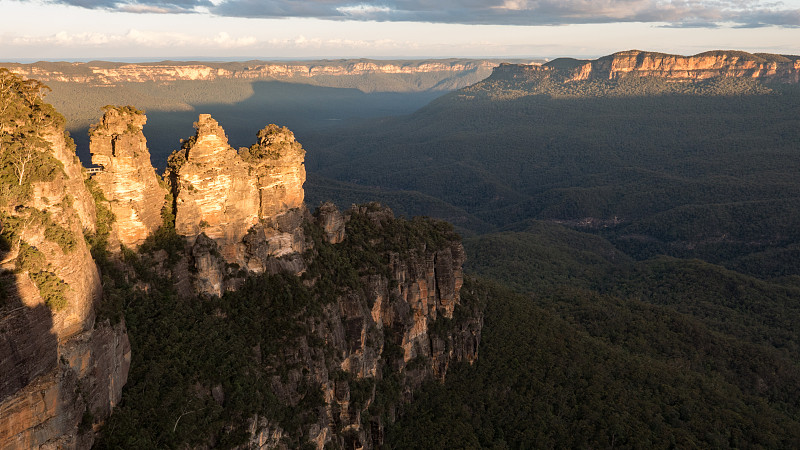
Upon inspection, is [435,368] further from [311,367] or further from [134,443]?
[134,443]

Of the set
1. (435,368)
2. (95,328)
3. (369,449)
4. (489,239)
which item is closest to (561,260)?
(489,239)

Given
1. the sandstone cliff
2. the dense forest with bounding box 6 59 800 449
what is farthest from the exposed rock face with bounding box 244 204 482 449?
the dense forest with bounding box 6 59 800 449

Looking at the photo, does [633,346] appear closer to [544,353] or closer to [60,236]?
[544,353]

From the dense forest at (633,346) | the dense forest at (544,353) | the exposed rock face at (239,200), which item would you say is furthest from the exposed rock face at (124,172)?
the dense forest at (633,346)

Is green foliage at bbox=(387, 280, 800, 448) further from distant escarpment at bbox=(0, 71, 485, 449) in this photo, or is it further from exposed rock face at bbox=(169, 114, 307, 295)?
exposed rock face at bbox=(169, 114, 307, 295)

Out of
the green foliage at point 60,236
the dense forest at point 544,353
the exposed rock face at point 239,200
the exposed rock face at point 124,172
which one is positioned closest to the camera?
the green foliage at point 60,236

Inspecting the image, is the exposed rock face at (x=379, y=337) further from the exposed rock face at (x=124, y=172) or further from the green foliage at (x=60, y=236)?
the green foliage at (x=60, y=236)
